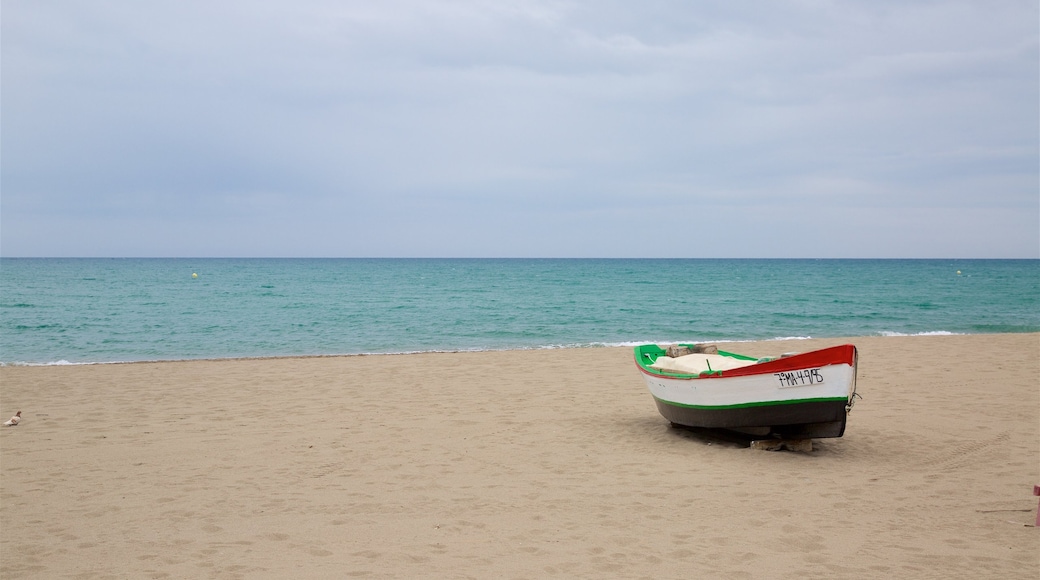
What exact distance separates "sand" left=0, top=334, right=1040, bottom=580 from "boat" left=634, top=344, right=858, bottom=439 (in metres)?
0.35

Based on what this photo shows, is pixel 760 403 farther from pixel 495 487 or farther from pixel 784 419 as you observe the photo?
pixel 495 487

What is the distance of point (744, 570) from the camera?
4984 mm

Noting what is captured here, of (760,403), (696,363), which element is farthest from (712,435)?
(760,403)

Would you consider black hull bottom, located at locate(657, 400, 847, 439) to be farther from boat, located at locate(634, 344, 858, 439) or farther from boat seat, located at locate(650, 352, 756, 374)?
boat seat, located at locate(650, 352, 756, 374)

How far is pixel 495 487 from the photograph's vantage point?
7.02m

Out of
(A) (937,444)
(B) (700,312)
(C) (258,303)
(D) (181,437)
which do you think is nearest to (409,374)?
(D) (181,437)

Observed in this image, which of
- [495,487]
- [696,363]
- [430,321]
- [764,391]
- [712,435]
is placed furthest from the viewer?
[430,321]

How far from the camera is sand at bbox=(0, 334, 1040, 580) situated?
17.1ft

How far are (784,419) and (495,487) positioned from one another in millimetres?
3348

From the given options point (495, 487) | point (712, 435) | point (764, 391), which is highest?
point (764, 391)

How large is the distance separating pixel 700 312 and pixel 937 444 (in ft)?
81.0

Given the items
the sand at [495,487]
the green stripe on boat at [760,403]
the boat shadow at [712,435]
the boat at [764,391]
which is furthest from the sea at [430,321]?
the green stripe on boat at [760,403]

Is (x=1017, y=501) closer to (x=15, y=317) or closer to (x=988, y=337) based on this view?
(x=988, y=337)

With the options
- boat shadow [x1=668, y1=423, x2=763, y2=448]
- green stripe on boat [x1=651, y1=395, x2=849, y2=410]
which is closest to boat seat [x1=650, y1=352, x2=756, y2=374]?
green stripe on boat [x1=651, y1=395, x2=849, y2=410]
